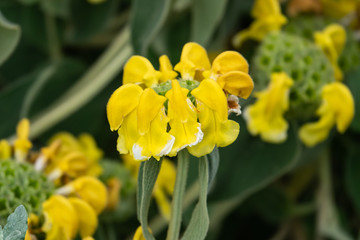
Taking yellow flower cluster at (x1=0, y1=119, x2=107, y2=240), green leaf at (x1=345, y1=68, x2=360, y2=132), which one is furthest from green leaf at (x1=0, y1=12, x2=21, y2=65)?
green leaf at (x1=345, y1=68, x2=360, y2=132)

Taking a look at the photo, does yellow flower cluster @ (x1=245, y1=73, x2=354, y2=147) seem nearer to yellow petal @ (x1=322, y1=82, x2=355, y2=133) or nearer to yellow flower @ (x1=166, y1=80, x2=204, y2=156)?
yellow petal @ (x1=322, y1=82, x2=355, y2=133)

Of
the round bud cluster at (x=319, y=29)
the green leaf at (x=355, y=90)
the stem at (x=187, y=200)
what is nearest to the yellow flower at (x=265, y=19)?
the round bud cluster at (x=319, y=29)

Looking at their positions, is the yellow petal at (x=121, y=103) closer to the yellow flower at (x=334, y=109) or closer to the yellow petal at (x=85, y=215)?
the yellow petal at (x=85, y=215)

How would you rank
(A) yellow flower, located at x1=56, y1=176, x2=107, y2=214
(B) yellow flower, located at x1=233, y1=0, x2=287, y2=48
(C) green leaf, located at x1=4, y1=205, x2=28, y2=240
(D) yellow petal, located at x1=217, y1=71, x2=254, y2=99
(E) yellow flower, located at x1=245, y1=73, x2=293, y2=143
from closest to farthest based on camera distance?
1. (C) green leaf, located at x1=4, y1=205, x2=28, y2=240
2. (D) yellow petal, located at x1=217, y1=71, x2=254, y2=99
3. (A) yellow flower, located at x1=56, y1=176, x2=107, y2=214
4. (E) yellow flower, located at x1=245, y1=73, x2=293, y2=143
5. (B) yellow flower, located at x1=233, y1=0, x2=287, y2=48

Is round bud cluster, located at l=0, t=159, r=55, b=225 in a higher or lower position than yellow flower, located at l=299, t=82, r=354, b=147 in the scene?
higher

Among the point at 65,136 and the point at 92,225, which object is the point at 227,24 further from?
the point at 92,225

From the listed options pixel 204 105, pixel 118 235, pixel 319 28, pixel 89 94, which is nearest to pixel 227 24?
pixel 319 28
